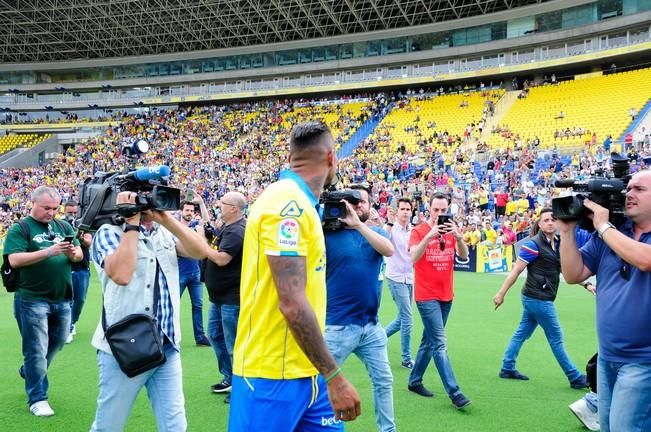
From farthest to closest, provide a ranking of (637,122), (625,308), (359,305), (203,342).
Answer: (637,122), (203,342), (359,305), (625,308)

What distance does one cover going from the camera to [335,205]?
3.51 metres

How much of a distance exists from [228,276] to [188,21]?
41796 mm

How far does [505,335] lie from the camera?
27.5ft

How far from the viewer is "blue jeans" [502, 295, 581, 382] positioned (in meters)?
5.89

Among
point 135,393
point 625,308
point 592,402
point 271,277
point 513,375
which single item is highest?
point 271,277

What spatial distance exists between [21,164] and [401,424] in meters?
50.8

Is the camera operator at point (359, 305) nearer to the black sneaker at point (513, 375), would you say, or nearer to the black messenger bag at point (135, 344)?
the black messenger bag at point (135, 344)

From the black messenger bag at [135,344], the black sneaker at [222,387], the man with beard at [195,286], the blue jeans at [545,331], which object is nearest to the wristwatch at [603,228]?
the black messenger bag at [135,344]

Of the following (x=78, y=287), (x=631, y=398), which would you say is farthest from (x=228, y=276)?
(x=78, y=287)

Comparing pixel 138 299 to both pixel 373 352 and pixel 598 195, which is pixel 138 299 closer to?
pixel 373 352

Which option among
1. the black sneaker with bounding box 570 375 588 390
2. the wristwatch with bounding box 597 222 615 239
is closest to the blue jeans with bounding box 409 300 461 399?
the black sneaker with bounding box 570 375 588 390

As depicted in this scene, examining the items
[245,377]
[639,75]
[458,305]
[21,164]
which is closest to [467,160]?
[639,75]

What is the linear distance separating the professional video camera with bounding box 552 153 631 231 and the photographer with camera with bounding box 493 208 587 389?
275 cm

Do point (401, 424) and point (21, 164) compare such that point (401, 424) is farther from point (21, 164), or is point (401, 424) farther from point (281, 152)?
point (21, 164)
